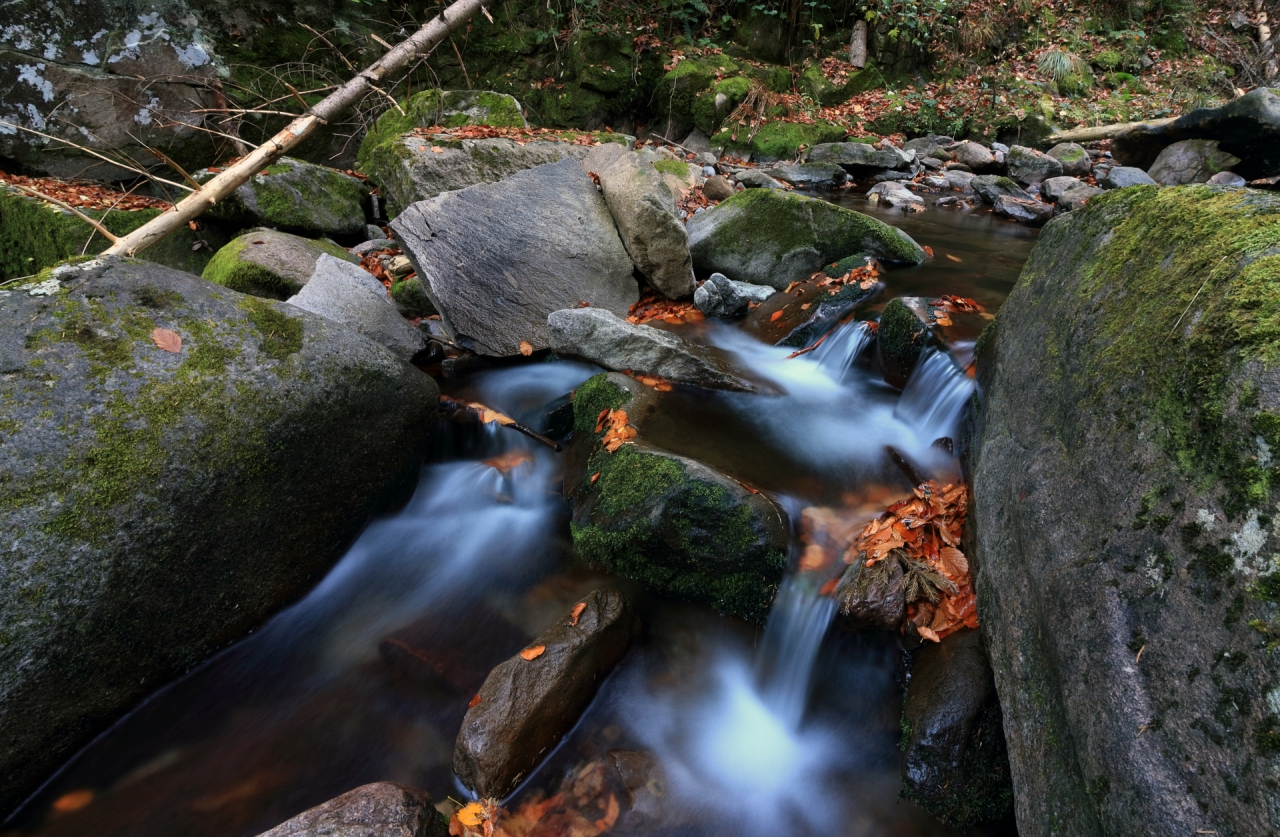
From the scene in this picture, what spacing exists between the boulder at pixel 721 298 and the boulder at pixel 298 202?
495 centimetres

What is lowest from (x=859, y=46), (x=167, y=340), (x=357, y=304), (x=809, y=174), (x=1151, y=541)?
(x=809, y=174)

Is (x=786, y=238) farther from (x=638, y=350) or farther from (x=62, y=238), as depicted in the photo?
(x=62, y=238)

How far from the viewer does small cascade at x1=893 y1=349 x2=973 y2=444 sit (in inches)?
169

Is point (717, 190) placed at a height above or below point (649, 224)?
below

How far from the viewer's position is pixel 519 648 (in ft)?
11.4

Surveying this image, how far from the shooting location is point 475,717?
2.76 meters

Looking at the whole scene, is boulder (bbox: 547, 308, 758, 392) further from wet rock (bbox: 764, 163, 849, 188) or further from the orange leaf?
wet rock (bbox: 764, 163, 849, 188)

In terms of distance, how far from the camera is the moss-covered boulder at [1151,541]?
134 centimetres

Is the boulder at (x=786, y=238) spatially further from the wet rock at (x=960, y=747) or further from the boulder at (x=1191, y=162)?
the boulder at (x=1191, y=162)

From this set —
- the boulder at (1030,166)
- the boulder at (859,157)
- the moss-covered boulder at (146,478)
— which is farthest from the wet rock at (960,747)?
the boulder at (1030,166)

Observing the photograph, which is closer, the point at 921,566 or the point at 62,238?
the point at 921,566

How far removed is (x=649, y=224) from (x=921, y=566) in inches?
181

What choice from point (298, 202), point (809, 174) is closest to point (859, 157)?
point (809, 174)

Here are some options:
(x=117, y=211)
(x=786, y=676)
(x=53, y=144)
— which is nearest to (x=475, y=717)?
(x=786, y=676)
